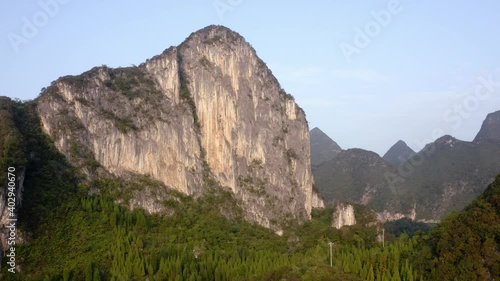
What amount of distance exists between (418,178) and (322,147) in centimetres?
5888

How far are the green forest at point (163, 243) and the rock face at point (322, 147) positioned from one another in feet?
356

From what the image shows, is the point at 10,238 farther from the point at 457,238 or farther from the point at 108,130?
the point at 457,238

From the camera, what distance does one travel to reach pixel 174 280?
34500mm

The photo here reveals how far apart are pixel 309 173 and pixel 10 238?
2012 inches

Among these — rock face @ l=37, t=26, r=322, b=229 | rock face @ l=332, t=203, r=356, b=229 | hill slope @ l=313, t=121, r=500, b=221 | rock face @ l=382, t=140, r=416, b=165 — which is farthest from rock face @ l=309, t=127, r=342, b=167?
rock face @ l=332, t=203, r=356, b=229

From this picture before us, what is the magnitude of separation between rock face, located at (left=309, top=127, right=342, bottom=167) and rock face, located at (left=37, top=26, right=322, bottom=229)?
81869 millimetres

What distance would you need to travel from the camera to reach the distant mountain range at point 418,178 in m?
107

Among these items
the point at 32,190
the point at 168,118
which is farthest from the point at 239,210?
the point at 32,190

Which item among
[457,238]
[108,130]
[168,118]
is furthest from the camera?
[168,118]

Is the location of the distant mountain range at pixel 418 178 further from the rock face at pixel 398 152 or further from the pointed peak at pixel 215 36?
the rock face at pixel 398 152

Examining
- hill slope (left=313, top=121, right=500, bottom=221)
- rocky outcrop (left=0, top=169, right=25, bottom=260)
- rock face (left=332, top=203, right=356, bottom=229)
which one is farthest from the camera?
hill slope (left=313, top=121, right=500, bottom=221)

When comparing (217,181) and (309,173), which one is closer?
(217,181)

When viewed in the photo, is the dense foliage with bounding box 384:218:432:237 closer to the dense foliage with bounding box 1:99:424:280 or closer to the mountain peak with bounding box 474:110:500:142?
the dense foliage with bounding box 1:99:424:280

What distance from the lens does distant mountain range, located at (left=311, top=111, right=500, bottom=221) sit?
350 ft
